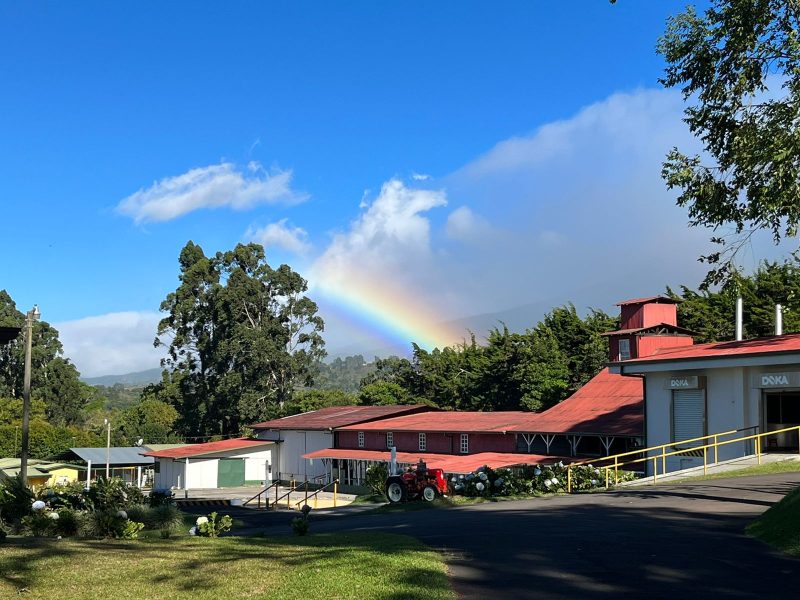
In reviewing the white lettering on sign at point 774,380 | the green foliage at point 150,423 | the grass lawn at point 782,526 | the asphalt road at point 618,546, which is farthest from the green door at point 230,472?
the grass lawn at point 782,526

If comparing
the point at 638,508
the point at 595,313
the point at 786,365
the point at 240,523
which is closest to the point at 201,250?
the point at 595,313

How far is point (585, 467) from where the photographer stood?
2805cm

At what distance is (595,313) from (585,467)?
48767 mm

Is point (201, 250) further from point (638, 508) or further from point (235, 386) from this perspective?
point (638, 508)

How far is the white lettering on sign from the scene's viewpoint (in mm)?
29188

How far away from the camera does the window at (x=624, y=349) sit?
4762 centimetres

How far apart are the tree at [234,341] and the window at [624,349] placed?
4776 centimetres

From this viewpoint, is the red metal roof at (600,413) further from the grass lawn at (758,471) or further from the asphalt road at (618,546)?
the asphalt road at (618,546)

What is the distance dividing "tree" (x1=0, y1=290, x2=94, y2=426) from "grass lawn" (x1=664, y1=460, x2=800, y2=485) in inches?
3443

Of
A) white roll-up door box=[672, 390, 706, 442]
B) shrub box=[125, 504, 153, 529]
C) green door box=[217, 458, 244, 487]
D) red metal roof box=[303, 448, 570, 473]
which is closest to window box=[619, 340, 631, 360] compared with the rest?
red metal roof box=[303, 448, 570, 473]

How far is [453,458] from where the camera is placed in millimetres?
50094

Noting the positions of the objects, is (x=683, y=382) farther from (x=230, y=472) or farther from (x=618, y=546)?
(x=230, y=472)

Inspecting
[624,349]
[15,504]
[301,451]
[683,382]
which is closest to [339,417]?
[301,451]

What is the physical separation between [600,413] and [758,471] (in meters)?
21.1
